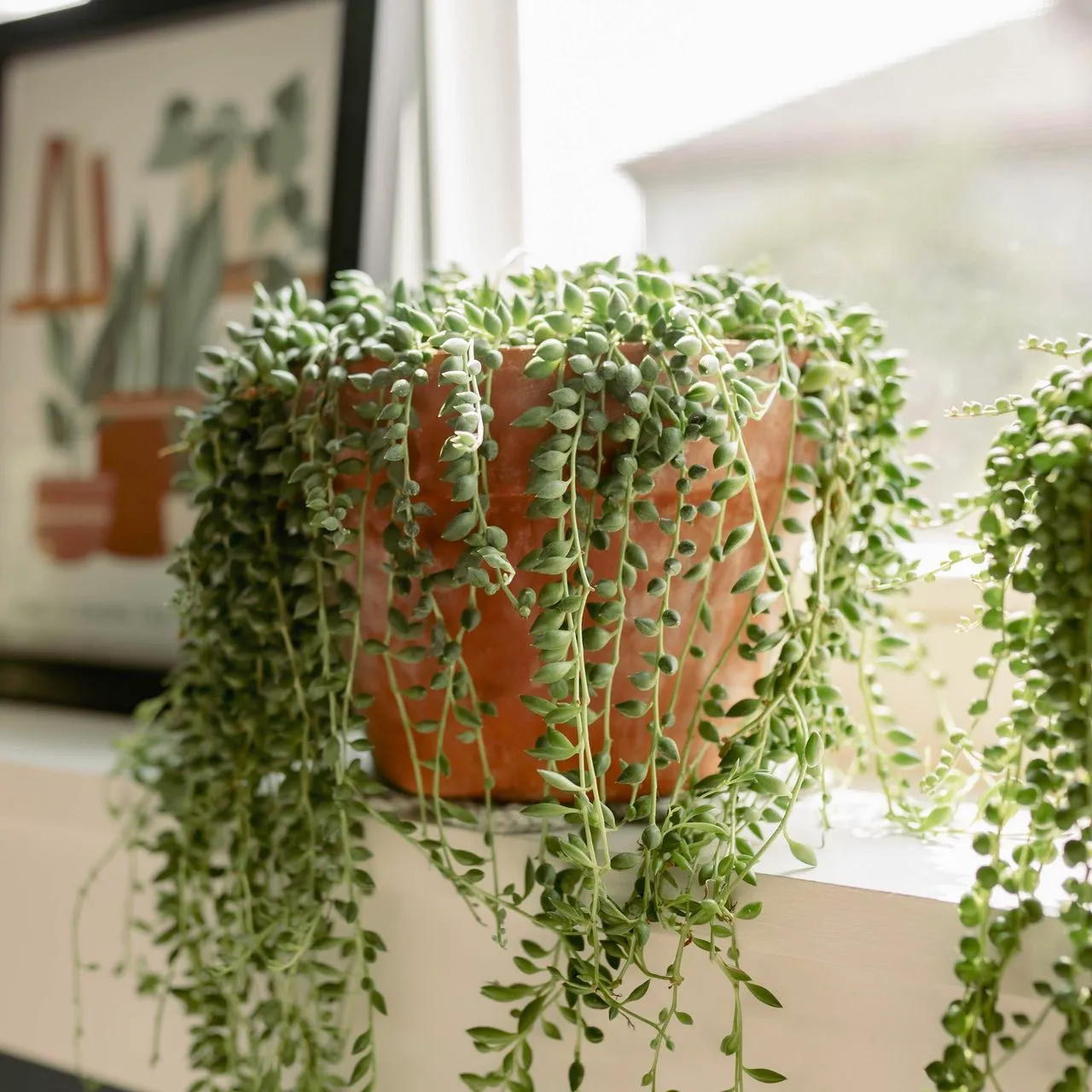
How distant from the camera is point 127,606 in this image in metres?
1.13

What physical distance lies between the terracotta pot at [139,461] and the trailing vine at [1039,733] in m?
0.87

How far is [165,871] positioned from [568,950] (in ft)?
1.17

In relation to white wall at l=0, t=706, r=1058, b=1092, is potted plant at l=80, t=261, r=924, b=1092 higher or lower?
higher

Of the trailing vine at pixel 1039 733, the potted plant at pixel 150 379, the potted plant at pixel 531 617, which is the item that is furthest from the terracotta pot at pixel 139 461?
the trailing vine at pixel 1039 733

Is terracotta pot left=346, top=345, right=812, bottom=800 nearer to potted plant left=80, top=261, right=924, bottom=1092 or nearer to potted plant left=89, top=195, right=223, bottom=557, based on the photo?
potted plant left=80, top=261, right=924, bottom=1092

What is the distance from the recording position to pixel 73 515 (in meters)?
1.18

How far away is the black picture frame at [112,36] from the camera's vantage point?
1.01 m

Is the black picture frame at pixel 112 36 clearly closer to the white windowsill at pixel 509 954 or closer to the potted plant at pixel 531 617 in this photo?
the white windowsill at pixel 509 954

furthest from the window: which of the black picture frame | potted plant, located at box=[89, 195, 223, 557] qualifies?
potted plant, located at box=[89, 195, 223, 557]

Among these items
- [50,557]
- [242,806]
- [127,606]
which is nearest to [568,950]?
[242,806]

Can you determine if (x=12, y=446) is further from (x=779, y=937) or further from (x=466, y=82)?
(x=779, y=937)

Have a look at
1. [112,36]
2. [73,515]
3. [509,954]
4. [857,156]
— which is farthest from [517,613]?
[112,36]

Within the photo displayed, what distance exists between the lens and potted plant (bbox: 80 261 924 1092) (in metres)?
0.57

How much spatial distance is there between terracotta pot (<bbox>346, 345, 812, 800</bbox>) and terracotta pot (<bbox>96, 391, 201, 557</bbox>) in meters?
0.54
